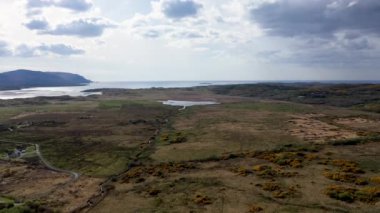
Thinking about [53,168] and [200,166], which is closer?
[200,166]

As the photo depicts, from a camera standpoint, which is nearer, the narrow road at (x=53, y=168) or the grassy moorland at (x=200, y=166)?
the grassy moorland at (x=200, y=166)

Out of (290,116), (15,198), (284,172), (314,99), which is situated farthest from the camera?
(314,99)

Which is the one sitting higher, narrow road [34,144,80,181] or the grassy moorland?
the grassy moorland

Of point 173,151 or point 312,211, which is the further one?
point 173,151

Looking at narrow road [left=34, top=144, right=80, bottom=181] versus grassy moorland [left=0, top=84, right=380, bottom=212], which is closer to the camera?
grassy moorland [left=0, top=84, right=380, bottom=212]

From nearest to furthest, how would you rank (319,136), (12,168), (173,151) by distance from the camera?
1. (12,168)
2. (173,151)
3. (319,136)

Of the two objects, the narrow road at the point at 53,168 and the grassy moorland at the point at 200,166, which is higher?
the grassy moorland at the point at 200,166

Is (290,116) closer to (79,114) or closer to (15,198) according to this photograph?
(79,114)

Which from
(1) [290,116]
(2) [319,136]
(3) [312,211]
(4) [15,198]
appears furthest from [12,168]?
(1) [290,116]
